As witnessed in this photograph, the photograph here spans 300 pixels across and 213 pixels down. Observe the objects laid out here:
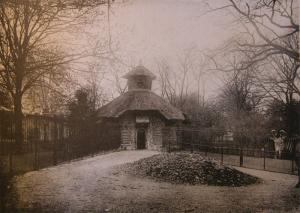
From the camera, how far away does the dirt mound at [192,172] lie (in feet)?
25.8

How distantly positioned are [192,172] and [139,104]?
8.08 meters

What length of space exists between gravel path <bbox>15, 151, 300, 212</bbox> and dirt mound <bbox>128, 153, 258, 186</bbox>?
361 mm

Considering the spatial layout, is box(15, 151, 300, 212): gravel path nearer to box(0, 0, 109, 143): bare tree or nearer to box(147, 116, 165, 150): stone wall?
box(0, 0, 109, 143): bare tree

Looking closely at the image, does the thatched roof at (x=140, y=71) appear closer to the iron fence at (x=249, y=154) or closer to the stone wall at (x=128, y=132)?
the iron fence at (x=249, y=154)

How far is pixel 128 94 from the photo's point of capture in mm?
16500

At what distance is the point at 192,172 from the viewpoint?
818 cm

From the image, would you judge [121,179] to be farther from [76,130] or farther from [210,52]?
[210,52]

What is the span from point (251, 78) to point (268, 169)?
8.98ft

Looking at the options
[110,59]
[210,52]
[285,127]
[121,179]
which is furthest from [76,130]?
[285,127]

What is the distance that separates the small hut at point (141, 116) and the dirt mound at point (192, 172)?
6.10 m

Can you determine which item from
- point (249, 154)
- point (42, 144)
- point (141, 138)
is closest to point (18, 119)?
point (42, 144)

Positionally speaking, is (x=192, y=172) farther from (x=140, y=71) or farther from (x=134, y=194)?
(x=140, y=71)

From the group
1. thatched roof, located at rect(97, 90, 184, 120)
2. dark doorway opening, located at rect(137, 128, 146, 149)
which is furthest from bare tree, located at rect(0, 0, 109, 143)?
dark doorway opening, located at rect(137, 128, 146, 149)

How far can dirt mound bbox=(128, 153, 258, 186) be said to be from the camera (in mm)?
7871
